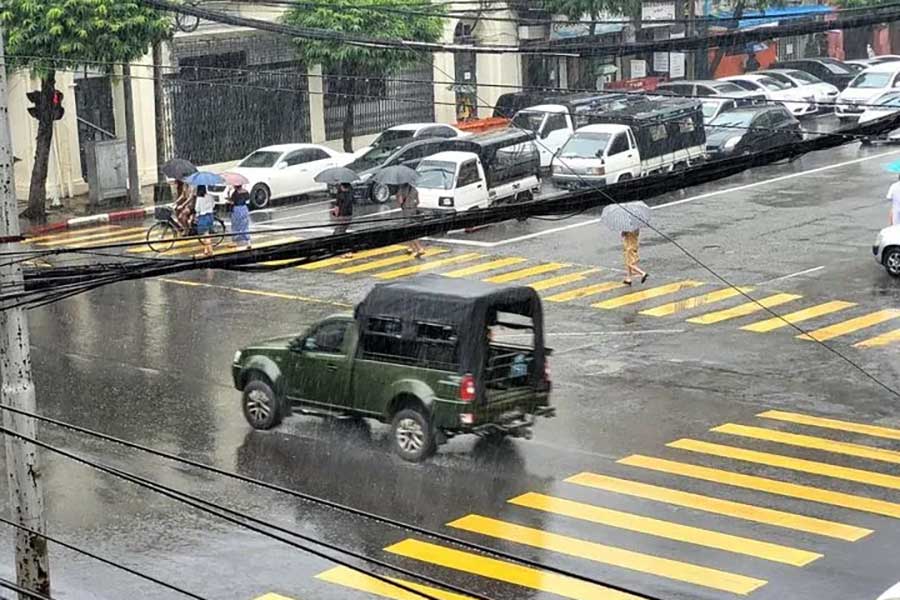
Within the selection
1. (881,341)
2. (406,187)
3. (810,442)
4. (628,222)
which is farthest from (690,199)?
(810,442)

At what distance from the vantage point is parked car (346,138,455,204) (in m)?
36.7

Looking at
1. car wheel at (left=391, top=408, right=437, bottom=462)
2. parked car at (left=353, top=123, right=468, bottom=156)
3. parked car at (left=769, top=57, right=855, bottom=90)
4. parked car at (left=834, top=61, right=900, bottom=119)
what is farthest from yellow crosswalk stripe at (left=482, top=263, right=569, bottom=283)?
parked car at (left=769, top=57, right=855, bottom=90)

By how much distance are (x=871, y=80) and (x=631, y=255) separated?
26.2 metres

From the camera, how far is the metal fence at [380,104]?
153 ft

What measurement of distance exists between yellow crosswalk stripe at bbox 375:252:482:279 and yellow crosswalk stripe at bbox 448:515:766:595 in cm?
1307

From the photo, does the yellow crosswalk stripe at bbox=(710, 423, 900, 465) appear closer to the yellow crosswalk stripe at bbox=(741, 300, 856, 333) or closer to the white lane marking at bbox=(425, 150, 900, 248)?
the yellow crosswalk stripe at bbox=(741, 300, 856, 333)

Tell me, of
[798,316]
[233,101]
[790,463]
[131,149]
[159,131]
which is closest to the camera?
[790,463]

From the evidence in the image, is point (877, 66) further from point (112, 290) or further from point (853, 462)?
point (853, 462)

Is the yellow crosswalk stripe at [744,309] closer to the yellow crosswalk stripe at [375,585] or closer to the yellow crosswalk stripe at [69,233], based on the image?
the yellow crosswalk stripe at [375,585]

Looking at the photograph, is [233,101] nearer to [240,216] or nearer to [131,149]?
[131,149]

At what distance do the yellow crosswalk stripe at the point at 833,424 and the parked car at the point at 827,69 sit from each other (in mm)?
37899

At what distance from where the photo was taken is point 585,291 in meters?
26.0

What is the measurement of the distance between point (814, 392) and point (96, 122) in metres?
24.8

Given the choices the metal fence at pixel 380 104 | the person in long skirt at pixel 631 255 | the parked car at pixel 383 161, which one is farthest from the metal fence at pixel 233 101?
the person in long skirt at pixel 631 255
